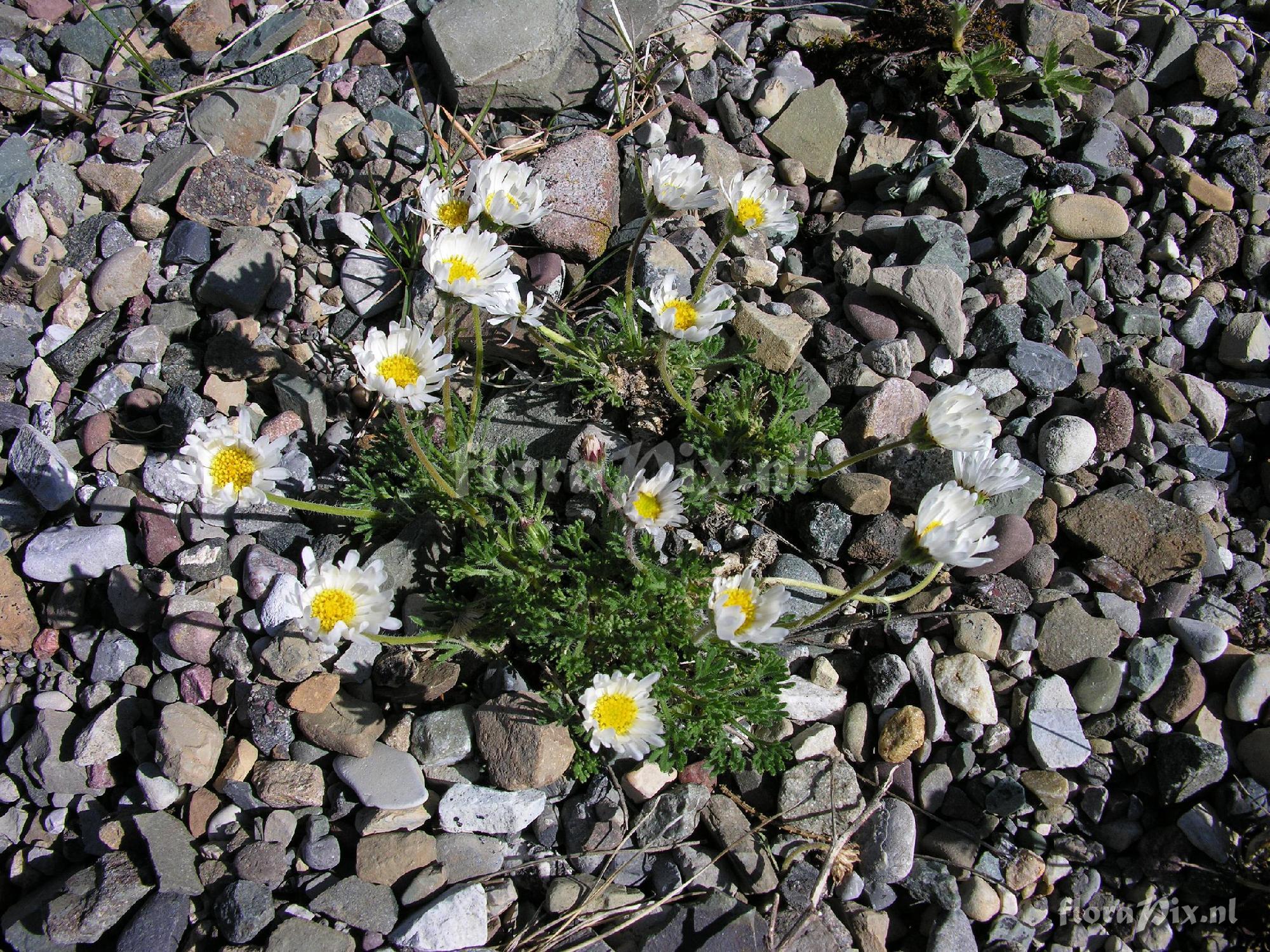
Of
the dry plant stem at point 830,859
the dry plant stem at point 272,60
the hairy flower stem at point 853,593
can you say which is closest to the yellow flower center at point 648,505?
the hairy flower stem at point 853,593

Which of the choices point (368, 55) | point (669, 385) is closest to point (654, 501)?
point (669, 385)

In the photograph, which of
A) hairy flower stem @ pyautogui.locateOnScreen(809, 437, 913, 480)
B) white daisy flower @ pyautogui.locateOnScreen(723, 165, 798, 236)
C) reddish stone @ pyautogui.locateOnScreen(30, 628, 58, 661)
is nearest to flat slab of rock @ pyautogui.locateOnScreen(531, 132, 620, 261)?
white daisy flower @ pyautogui.locateOnScreen(723, 165, 798, 236)

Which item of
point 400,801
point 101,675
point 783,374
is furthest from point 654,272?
point 101,675

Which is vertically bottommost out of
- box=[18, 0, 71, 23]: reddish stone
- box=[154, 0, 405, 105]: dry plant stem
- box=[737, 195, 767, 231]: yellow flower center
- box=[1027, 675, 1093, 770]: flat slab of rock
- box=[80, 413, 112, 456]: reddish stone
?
box=[1027, 675, 1093, 770]: flat slab of rock

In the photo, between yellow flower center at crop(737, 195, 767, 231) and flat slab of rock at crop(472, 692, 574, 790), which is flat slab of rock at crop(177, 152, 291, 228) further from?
flat slab of rock at crop(472, 692, 574, 790)

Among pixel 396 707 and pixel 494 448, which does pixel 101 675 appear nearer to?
pixel 396 707
